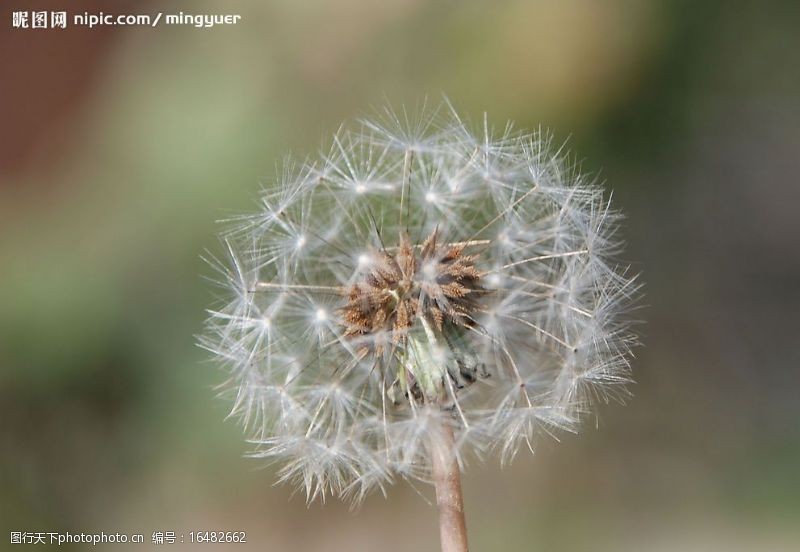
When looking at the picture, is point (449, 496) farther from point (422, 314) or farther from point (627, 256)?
point (627, 256)

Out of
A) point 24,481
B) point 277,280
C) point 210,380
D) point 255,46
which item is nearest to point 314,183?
point 277,280

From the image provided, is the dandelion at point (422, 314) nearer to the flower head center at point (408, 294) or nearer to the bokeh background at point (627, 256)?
the flower head center at point (408, 294)

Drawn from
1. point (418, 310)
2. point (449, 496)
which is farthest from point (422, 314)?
point (449, 496)

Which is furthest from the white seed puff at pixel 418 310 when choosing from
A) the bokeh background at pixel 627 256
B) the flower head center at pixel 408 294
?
the bokeh background at pixel 627 256

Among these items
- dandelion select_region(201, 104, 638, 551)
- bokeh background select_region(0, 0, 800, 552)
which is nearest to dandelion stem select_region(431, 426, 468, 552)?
dandelion select_region(201, 104, 638, 551)

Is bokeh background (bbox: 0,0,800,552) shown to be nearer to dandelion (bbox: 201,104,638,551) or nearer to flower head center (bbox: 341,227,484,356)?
dandelion (bbox: 201,104,638,551)

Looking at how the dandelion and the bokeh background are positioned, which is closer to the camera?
the dandelion
